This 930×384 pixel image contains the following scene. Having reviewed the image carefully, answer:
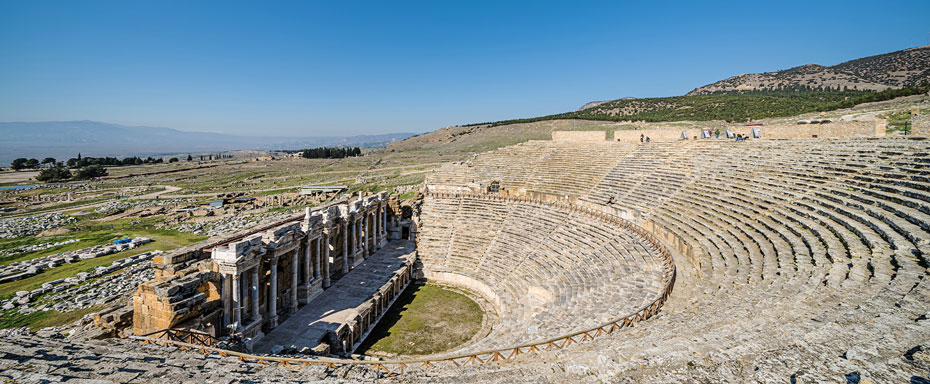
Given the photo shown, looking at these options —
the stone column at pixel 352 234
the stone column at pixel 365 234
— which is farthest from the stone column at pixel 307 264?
the stone column at pixel 365 234

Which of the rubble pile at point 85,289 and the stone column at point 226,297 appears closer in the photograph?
the stone column at point 226,297

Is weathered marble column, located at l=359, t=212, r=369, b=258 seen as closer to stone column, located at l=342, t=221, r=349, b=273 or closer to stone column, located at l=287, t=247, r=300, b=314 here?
stone column, located at l=342, t=221, r=349, b=273

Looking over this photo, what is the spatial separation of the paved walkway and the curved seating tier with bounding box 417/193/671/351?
2417 mm

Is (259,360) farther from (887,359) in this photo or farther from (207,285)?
(887,359)

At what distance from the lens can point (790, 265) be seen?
1091cm

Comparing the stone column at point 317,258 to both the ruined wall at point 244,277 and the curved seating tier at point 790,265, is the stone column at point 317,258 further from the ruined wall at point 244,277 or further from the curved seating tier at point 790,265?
the curved seating tier at point 790,265

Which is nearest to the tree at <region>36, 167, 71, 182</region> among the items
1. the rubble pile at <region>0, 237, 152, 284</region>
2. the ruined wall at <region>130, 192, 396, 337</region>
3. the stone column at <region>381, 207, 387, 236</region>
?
the rubble pile at <region>0, 237, 152, 284</region>

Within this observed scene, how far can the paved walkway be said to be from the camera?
628 inches

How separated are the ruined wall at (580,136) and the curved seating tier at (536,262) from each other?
40.7 ft

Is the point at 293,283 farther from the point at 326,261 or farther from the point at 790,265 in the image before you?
the point at 790,265

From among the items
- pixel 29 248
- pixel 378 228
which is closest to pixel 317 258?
pixel 378 228

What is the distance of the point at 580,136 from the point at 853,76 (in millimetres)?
66990

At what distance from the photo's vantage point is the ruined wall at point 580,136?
1464 inches

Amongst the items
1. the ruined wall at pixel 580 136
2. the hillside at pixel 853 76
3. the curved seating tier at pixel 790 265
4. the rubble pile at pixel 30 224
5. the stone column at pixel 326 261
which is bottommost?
the rubble pile at pixel 30 224
